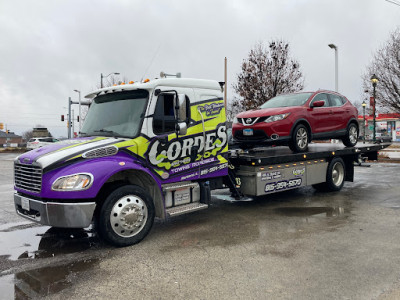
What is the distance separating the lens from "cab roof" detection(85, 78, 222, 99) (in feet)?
18.9

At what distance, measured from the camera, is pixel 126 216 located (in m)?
5.19

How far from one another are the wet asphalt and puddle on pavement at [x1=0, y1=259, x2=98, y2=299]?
0.4 inches

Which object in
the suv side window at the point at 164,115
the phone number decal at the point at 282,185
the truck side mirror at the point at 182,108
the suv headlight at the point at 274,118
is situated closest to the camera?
the truck side mirror at the point at 182,108

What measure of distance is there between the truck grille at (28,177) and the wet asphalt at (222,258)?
0.95 metres

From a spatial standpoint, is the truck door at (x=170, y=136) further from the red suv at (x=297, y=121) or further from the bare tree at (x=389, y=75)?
the bare tree at (x=389, y=75)

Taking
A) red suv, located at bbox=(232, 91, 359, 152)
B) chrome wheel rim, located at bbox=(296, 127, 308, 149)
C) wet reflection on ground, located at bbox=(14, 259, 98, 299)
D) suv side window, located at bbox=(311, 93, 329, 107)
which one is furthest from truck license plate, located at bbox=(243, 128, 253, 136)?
wet reflection on ground, located at bbox=(14, 259, 98, 299)

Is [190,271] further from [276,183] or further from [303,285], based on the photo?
[276,183]

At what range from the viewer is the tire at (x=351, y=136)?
10039mm

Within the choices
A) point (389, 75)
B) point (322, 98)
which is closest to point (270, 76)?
point (389, 75)

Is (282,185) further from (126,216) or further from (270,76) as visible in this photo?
(270,76)

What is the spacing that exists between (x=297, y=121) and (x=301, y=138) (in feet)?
1.62

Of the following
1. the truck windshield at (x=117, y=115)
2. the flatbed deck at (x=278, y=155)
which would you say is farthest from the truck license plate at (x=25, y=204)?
the flatbed deck at (x=278, y=155)

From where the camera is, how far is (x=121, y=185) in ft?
18.0

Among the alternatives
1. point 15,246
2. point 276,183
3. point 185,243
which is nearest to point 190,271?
point 185,243
